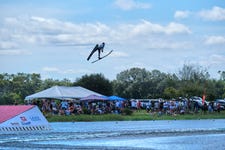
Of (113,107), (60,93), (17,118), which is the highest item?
(60,93)

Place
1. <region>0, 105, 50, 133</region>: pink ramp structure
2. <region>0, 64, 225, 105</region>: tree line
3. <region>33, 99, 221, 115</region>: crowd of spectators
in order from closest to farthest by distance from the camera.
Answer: <region>0, 105, 50, 133</region>: pink ramp structure
<region>33, 99, 221, 115</region>: crowd of spectators
<region>0, 64, 225, 105</region>: tree line

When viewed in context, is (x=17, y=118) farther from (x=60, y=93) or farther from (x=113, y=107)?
(x=60, y=93)

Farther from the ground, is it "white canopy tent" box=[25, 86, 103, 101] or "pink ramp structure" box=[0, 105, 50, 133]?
"white canopy tent" box=[25, 86, 103, 101]

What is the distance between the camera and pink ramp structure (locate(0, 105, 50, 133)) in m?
25.0

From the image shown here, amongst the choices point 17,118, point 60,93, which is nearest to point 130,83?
point 60,93

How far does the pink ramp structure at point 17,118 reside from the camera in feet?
81.9

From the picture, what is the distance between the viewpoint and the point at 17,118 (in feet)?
82.3

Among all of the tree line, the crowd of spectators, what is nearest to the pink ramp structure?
the crowd of spectators

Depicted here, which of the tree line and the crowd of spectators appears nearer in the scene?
the crowd of spectators

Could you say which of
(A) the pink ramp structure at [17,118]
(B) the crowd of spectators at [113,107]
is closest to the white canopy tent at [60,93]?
(B) the crowd of spectators at [113,107]

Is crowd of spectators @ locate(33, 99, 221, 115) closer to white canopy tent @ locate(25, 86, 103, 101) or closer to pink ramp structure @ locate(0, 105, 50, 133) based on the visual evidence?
white canopy tent @ locate(25, 86, 103, 101)

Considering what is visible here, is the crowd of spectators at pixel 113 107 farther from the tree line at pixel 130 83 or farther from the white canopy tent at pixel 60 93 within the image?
the tree line at pixel 130 83

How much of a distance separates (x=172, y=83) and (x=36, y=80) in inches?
2097

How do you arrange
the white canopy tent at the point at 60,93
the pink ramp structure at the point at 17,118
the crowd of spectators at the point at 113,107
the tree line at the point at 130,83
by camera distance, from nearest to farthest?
the pink ramp structure at the point at 17,118 → the crowd of spectators at the point at 113,107 → the white canopy tent at the point at 60,93 → the tree line at the point at 130,83
